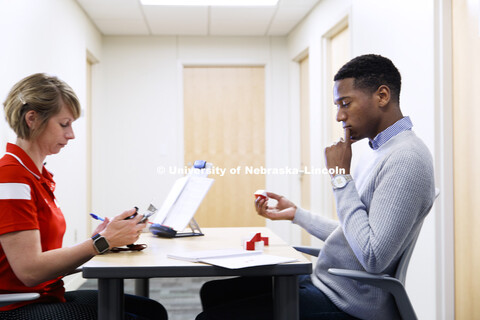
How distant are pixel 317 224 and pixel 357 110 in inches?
21.7

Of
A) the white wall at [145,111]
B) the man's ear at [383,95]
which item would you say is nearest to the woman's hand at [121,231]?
the man's ear at [383,95]

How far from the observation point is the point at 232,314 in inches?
58.3

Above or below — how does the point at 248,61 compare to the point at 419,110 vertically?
above

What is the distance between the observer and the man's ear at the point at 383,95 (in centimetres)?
155

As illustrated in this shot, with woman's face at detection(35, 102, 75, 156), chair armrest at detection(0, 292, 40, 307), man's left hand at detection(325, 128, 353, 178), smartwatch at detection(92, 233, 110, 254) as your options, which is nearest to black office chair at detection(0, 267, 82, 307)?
chair armrest at detection(0, 292, 40, 307)

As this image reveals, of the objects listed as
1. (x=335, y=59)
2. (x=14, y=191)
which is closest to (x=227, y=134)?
(x=335, y=59)

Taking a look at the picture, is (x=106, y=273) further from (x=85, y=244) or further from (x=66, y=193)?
(x=66, y=193)

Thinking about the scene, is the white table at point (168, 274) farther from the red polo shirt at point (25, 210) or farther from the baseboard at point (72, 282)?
the baseboard at point (72, 282)

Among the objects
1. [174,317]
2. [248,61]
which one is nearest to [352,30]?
[248,61]

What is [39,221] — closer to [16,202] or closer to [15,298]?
[16,202]

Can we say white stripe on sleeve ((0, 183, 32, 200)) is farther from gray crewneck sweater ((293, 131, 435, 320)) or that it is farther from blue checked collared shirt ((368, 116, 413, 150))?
blue checked collared shirt ((368, 116, 413, 150))

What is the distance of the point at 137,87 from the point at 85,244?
4276 mm

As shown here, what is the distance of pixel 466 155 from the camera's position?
8.16 feet

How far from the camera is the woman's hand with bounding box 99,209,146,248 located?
1516 millimetres
